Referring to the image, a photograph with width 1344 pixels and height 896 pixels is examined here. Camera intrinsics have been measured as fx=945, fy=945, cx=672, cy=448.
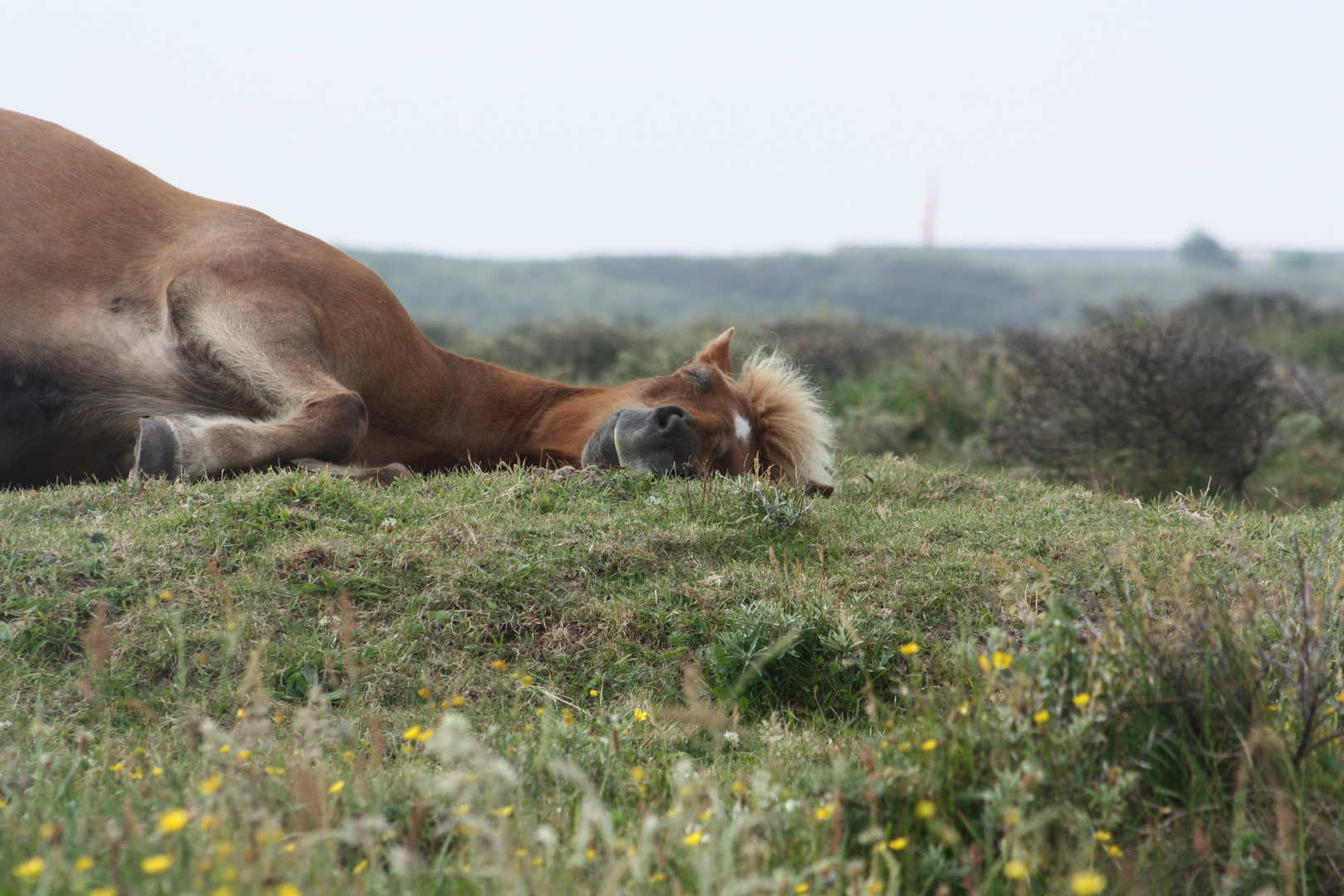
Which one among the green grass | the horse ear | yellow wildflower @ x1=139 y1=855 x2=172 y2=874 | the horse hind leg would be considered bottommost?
the green grass

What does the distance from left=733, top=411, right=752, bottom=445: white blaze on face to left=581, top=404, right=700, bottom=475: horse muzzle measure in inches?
22.5

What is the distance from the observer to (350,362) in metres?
4.66

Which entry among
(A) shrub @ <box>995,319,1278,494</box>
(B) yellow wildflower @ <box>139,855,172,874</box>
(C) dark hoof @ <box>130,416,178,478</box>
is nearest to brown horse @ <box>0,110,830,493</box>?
(C) dark hoof @ <box>130,416,178,478</box>

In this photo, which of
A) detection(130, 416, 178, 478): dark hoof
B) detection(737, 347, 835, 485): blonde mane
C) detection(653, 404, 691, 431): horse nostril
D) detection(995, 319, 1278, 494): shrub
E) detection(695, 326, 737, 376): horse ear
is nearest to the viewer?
detection(130, 416, 178, 478): dark hoof

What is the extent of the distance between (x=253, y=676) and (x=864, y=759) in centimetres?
128

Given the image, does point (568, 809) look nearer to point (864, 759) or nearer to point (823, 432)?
point (864, 759)

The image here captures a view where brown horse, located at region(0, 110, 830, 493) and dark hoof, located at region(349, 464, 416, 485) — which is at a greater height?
brown horse, located at region(0, 110, 830, 493)

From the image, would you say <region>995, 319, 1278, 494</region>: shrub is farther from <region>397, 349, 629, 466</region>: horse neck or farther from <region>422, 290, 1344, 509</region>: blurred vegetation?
<region>397, 349, 629, 466</region>: horse neck

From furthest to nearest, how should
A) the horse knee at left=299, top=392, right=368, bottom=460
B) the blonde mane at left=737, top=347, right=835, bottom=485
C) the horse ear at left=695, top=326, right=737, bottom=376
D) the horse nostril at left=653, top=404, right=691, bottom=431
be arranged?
the horse ear at left=695, top=326, right=737, bottom=376, the blonde mane at left=737, top=347, right=835, bottom=485, the horse nostril at left=653, top=404, right=691, bottom=431, the horse knee at left=299, top=392, right=368, bottom=460

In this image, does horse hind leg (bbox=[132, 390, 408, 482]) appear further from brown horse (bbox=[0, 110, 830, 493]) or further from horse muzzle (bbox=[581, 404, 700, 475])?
horse muzzle (bbox=[581, 404, 700, 475])

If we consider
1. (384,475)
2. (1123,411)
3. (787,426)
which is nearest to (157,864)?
(384,475)

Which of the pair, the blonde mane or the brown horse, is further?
the blonde mane

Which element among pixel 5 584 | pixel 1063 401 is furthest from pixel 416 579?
pixel 1063 401

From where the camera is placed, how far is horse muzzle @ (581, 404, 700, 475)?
14.5ft
